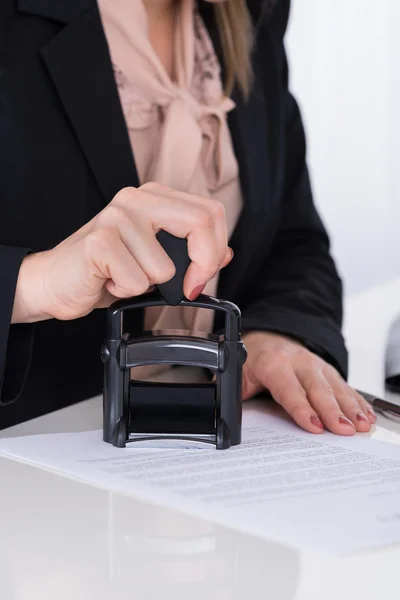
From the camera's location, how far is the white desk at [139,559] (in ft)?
1.56

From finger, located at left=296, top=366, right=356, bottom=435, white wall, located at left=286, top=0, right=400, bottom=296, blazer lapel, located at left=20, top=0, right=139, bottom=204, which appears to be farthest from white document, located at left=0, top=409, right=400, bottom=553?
white wall, located at left=286, top=0, right=400, bottom=296

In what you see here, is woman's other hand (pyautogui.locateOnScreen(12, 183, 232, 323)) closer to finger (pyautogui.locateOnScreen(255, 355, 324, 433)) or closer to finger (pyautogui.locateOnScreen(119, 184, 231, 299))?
finger (pyautogui.locateOnScreen(119, 184, 231, 299))

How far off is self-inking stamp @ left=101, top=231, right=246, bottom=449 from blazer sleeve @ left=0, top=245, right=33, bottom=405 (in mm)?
119

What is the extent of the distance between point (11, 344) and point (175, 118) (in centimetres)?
44

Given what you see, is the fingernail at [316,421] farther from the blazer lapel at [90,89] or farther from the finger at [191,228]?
the blazer lapel at [90,89]

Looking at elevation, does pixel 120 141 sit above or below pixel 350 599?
above

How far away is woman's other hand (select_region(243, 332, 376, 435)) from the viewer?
0.83 m

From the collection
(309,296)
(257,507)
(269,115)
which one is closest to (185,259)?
(257,507)

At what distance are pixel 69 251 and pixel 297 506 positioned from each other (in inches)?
12.2

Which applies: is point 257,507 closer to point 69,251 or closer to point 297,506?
point 297,506

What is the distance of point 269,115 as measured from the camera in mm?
1334

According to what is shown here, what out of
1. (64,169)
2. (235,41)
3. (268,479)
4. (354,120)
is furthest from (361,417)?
(354,120)

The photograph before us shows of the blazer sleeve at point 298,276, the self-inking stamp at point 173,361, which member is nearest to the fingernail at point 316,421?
the self-inking stamp at point 173,361

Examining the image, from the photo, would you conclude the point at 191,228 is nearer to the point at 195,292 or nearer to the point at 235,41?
the point at 195,292
